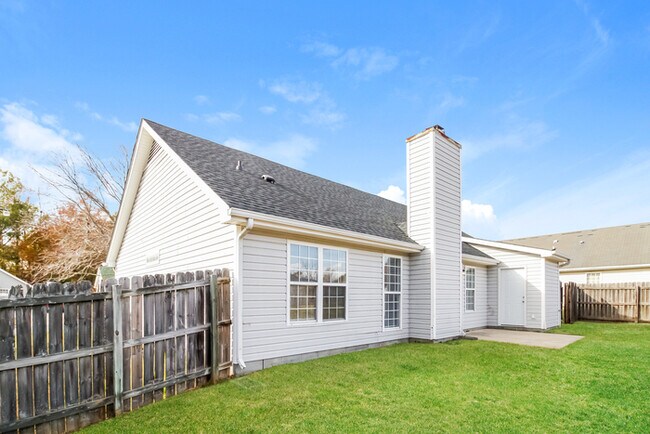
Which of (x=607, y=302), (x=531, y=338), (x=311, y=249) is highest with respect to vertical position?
(x=311, y=249)

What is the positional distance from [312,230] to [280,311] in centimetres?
169

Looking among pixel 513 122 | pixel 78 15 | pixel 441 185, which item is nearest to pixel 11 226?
pixel 78 15

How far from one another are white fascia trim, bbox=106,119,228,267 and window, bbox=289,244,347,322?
2176mm

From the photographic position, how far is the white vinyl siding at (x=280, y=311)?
6371 mm

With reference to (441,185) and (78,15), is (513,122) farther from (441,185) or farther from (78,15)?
(78,15)

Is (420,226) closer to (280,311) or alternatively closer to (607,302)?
(280,311)

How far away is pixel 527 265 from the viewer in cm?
1312

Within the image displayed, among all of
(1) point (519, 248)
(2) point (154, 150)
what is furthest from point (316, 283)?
(1) point (519, 248)

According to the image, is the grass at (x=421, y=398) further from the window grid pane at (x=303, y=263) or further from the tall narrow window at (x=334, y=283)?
the window grid pane at (x=303, y=263)

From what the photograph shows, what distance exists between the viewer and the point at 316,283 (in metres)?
7.54

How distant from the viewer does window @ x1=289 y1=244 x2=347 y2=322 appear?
721cm

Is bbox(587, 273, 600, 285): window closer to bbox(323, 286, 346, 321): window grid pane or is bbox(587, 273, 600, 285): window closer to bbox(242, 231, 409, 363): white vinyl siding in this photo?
bbox(242, 231, 409, 363): white vinyl siding

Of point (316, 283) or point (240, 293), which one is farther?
Answer: point (316, 283)

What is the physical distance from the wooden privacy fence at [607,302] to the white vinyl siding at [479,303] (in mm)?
5088
